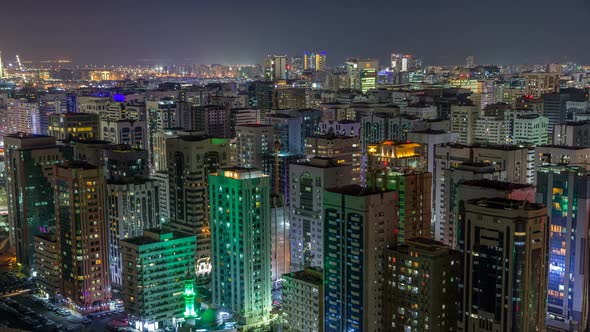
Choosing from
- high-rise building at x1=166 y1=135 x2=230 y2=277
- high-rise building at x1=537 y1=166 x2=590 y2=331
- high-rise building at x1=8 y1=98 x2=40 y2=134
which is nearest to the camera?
high-rise building at x1=537 y1=166 x2=590 y2=331

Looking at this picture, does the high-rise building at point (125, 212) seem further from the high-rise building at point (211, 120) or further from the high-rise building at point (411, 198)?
the high-rise building at point (211, 120)

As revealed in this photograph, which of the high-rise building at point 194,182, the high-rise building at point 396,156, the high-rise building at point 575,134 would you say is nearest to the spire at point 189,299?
the high-rise building at point 194,182

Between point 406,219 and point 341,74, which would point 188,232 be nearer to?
point 406,219

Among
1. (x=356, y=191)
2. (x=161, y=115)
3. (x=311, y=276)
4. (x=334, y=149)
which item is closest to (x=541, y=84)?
(x=161, y=115)

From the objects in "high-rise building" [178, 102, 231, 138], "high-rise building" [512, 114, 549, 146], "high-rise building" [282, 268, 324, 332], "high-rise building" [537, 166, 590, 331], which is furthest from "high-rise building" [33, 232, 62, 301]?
"high-rise building" [512, 114, 549, 146]

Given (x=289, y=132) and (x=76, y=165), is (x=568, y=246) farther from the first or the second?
(x=289, y=132)

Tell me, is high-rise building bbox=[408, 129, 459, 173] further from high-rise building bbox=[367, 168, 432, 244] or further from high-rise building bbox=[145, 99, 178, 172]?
high-rise building bbox=[145, 99, 178, 172]

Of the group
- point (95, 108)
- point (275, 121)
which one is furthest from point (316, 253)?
point (95, 108)
